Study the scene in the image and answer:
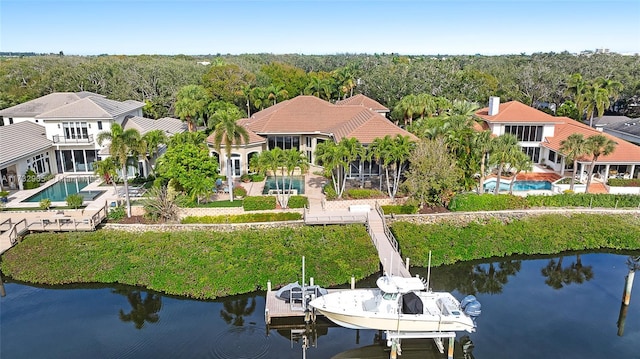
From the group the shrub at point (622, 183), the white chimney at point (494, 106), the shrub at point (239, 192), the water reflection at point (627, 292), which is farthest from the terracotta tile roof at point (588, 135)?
the shrub at point (239, 192)

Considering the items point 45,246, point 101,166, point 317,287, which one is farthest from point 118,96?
point 317,287

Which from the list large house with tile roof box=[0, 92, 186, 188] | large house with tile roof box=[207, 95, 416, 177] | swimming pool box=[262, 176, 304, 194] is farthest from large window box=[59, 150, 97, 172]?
swimming pool box=[262, 176, 304, 194]

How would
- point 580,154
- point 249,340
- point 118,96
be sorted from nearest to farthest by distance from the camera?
point 249,340
point 580,154
point 118,96

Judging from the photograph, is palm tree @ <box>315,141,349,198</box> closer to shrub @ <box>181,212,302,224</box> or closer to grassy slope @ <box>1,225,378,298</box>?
shrub @ <box>181,212,302,224</box>

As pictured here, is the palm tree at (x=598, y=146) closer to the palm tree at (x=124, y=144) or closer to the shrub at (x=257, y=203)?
the shrub at (x=257, y=203)

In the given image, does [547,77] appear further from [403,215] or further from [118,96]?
[118,96]

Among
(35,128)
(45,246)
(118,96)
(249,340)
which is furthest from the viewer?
(118,96)
